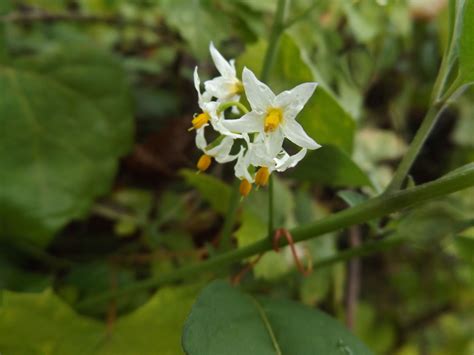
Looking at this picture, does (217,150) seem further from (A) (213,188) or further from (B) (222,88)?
(A) (213,188)

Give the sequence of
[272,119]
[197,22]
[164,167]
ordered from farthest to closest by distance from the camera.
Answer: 1. [164,167]
2. [197,22]
3. [272,119]

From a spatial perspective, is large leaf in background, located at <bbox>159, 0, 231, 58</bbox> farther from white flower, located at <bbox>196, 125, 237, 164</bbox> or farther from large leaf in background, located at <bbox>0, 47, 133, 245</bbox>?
white flower, located at <bbox>196, 125, 237, 164</bbox>

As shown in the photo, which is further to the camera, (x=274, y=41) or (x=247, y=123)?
(x=274, y=41)

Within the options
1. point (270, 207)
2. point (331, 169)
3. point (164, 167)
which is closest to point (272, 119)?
point (270, 207)

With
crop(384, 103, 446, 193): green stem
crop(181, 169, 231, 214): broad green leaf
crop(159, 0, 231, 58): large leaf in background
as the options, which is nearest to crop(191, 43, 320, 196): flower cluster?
crop(384, 103, 446, 193): green stem

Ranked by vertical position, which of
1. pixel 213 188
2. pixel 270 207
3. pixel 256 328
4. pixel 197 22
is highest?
pixel 197 22

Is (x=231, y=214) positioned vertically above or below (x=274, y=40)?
below
